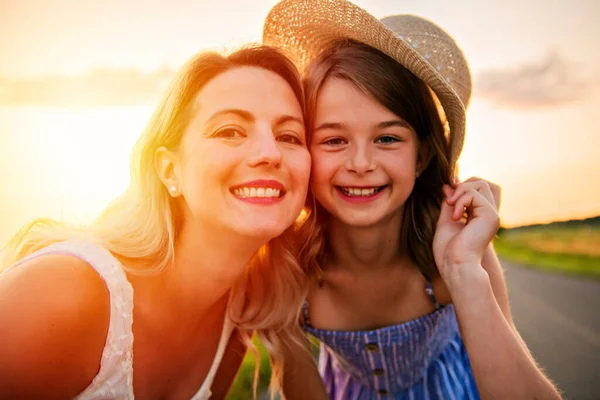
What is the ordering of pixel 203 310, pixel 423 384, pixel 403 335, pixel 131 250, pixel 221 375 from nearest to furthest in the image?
pixel 131 250 < pixel 203 310 < pixel 221 375 < pixel 403 335 < pixel 423 384

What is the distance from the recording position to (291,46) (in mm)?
3479

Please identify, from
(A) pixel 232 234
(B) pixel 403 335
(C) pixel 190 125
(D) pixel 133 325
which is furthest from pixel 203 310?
(B) pixel 403 335

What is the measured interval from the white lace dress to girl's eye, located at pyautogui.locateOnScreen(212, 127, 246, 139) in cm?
79

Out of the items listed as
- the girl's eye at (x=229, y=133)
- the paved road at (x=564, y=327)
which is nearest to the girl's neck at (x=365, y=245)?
the girl's eye at (x=229, y=133)

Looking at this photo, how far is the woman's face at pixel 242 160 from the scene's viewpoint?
2439mm

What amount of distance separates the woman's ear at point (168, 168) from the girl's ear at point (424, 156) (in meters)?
1.56

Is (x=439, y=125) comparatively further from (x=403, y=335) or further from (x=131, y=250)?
(x=131, y=250)

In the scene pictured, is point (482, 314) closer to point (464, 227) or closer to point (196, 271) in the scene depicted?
point (464, 227)

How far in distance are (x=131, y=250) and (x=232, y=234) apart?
532 mm

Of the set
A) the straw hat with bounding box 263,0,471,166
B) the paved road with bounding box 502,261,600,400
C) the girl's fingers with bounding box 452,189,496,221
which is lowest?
the paved road with bounding box 502,261,600,400

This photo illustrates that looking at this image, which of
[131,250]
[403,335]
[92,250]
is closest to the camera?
[92,250]

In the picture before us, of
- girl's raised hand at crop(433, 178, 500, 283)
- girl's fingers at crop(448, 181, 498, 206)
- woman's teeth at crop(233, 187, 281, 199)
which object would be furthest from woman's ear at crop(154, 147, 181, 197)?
girl's fingers at crop(448, 181, 498, 206)

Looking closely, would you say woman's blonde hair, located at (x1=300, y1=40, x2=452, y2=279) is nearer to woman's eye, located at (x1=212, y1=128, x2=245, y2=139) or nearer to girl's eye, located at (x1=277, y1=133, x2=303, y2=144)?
girl's eye, located at (x1=277, y1=133, x2=303, y2=144)

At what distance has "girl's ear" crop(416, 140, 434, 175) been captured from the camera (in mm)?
3301
